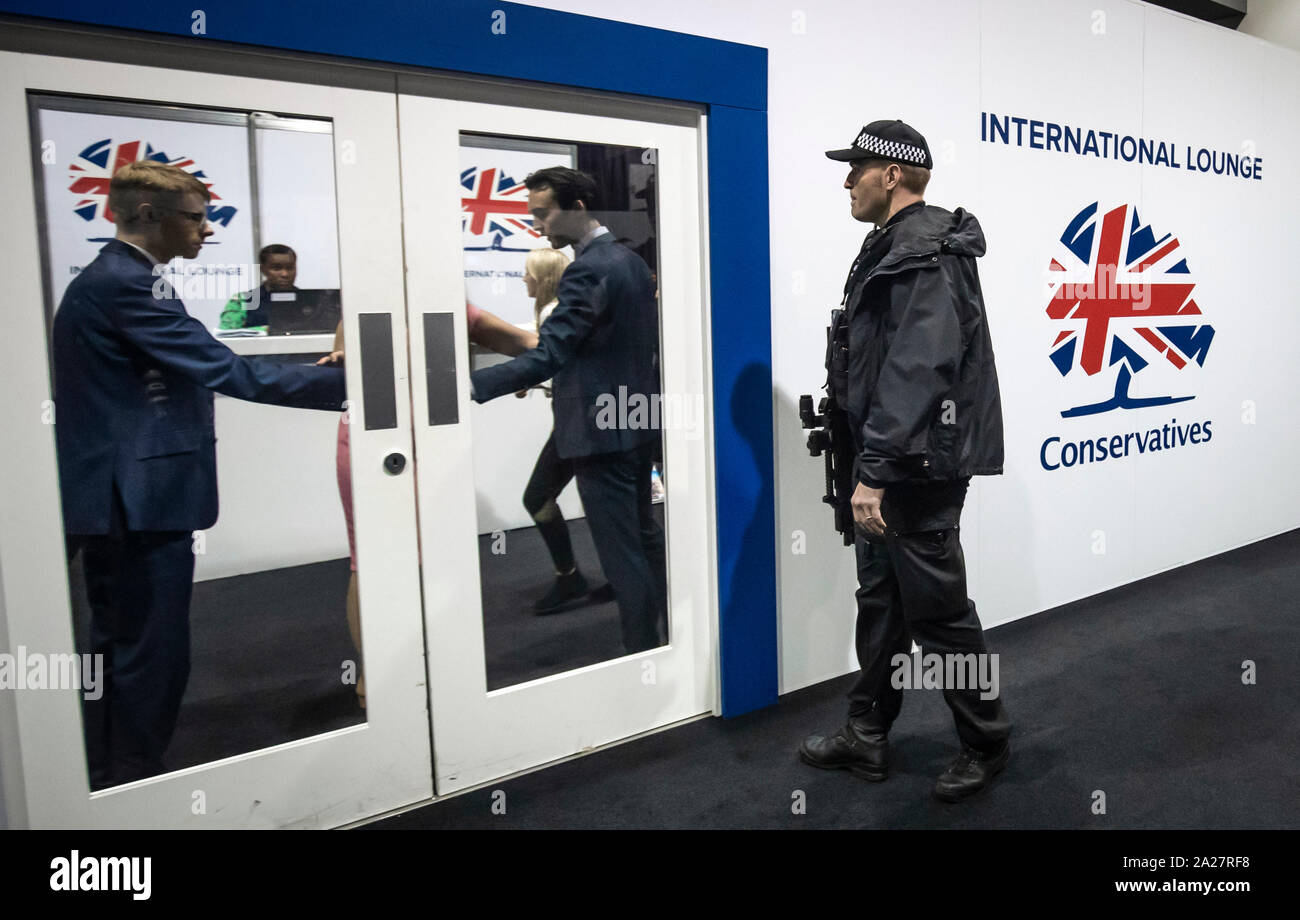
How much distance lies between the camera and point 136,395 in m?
1.87

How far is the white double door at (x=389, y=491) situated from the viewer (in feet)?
5.84

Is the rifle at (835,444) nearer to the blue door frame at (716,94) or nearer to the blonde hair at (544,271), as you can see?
the blue door frame at (716,94)

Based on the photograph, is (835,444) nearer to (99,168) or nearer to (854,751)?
(854,751)

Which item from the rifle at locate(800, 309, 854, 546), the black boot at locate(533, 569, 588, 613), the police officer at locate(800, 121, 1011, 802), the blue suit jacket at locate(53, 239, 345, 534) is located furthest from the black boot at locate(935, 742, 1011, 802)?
the blue suit jacket at locate(53, 239, 345, 534)

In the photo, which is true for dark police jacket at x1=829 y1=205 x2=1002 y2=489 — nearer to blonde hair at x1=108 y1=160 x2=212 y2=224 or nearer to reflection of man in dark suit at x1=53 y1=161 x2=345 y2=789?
reflection of man in dark suit at x1=53 y1=161 x2=345 y2=789

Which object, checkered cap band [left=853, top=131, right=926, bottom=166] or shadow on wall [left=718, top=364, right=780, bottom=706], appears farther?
shadow on wall [left=718, top=364, right=780, bottom=706]

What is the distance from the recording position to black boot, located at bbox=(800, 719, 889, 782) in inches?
91.3

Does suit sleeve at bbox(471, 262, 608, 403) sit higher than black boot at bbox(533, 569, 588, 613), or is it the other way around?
suit sleeve at bbox(471, 262, 608, 403)

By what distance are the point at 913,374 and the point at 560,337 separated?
3.22ft

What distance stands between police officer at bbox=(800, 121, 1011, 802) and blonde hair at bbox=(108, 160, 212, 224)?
157cm

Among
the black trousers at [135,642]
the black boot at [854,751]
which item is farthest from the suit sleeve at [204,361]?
the black boot at [854,751]

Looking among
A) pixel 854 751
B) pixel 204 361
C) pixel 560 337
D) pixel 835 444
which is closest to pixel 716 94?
pixel 560 337

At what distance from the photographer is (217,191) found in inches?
74.5
